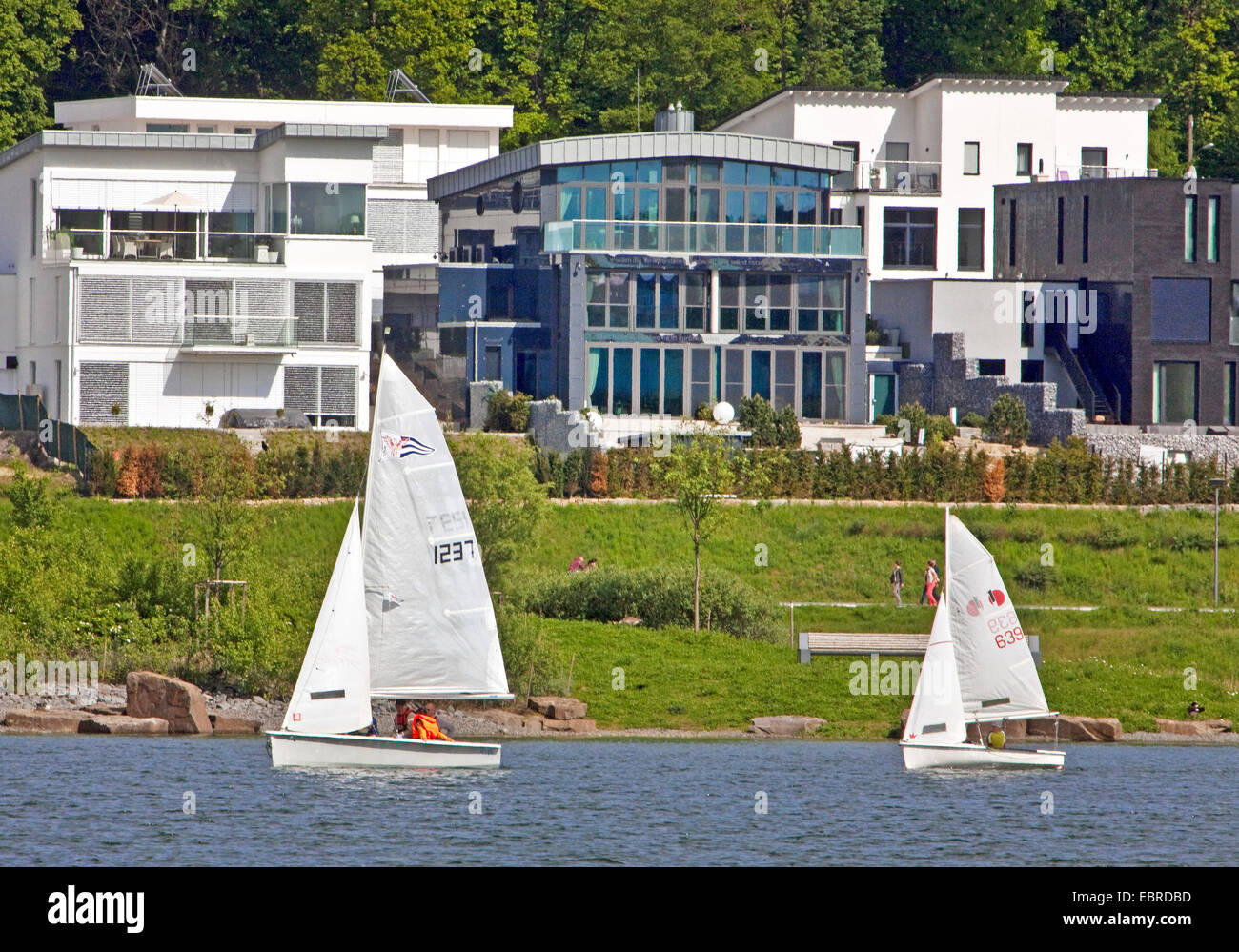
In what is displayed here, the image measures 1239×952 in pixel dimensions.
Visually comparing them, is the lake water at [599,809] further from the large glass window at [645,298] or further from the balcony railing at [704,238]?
the balcony railing at [704,238]

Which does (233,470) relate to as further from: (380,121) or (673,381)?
(380,121)

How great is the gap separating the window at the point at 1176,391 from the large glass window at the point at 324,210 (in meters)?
28.3

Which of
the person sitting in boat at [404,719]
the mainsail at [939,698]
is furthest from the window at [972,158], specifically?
the person sitting in boat at [404,719]

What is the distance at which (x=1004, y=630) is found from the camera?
39469 millimetres

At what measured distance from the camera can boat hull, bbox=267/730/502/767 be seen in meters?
34.5

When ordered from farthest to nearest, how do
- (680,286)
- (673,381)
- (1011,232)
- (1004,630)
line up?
1. (1011,232)
2. (680,286)
3. (673,381)
4. (1004,630)

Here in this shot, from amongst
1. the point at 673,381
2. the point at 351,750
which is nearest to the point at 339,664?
the point at 351,750

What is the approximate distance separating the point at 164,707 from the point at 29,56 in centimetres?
6247

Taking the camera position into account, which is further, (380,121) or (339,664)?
(380,121)

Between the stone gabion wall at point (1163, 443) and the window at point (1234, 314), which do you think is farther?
the window at point (1234, 314)

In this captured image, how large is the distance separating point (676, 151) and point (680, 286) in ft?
15.0

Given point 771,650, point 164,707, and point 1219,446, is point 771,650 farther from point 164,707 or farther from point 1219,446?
point 1219,446

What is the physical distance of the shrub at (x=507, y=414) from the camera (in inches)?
2507
